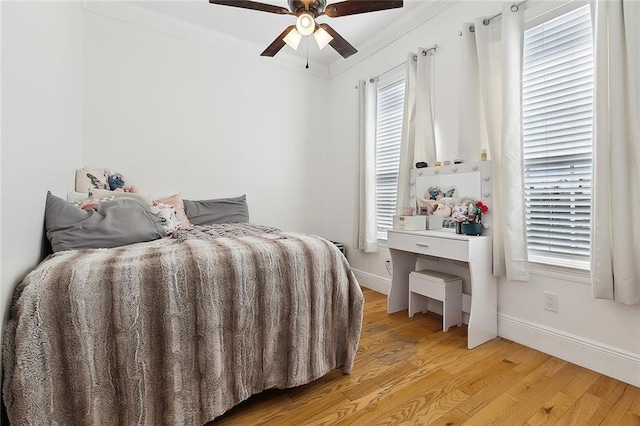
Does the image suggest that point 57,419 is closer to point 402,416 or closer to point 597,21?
point 402,416

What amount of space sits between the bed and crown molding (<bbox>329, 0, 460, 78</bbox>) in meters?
2.38

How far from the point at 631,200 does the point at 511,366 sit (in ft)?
3.65

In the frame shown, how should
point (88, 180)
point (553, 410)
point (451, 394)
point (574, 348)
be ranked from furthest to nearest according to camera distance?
point (88, 180), point (574, 348), point (451, 394), point (553, 410)

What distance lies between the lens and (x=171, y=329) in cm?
116

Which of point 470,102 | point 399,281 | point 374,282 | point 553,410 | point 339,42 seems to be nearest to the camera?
point 553,410

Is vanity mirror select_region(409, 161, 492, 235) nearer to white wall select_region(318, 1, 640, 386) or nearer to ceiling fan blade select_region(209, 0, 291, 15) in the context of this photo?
white wall select_region(318, 1, 640, 386)

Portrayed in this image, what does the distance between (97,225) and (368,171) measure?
2.49 meters

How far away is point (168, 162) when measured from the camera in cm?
306

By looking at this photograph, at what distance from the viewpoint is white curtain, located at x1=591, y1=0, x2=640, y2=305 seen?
1.51 meters

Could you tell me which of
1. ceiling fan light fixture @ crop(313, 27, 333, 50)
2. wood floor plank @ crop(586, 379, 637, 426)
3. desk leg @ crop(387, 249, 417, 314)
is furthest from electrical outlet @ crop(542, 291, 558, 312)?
ceiling fan light fixture @ crop(313, 27, 333, 50)

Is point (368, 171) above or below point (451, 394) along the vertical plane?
above

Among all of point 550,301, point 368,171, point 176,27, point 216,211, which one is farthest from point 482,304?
point 176,27

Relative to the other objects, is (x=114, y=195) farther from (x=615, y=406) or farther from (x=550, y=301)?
(x=615, y=406)

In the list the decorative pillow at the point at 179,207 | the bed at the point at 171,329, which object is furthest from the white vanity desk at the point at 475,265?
the decorative pillow at the point at 179,207
